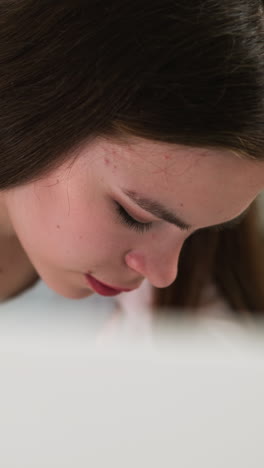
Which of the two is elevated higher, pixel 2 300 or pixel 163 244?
pixel 163 244

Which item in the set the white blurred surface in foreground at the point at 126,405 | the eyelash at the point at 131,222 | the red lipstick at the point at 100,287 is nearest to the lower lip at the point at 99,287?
the red lipstick at the point at 100,287

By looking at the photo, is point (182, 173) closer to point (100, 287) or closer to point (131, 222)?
point (131, 222)

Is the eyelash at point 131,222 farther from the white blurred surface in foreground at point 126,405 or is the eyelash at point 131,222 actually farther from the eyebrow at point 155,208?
the white blurred surface in foreground at point 126,405

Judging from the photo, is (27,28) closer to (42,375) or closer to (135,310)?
(42,375)

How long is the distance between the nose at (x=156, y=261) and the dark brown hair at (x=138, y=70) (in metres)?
0.15

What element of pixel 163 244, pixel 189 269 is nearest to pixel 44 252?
pixel 163 244

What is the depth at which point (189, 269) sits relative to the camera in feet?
4.03

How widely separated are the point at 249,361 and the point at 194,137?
0.41 meters

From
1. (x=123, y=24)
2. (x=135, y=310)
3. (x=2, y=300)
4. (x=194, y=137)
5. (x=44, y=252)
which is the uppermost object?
(x=123, y=24)

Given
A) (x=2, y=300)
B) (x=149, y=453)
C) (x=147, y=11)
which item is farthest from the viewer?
(x=2, y=300)

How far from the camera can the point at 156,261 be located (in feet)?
2.42

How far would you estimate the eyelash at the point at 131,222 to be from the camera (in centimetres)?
67

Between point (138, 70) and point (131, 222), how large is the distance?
0.55ft

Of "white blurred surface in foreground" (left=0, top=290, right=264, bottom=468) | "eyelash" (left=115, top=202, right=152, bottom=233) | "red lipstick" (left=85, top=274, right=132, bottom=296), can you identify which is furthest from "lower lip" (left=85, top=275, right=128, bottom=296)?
"white blurred surface in foreground" (left=0, top=290, right=264, bottom=468)
